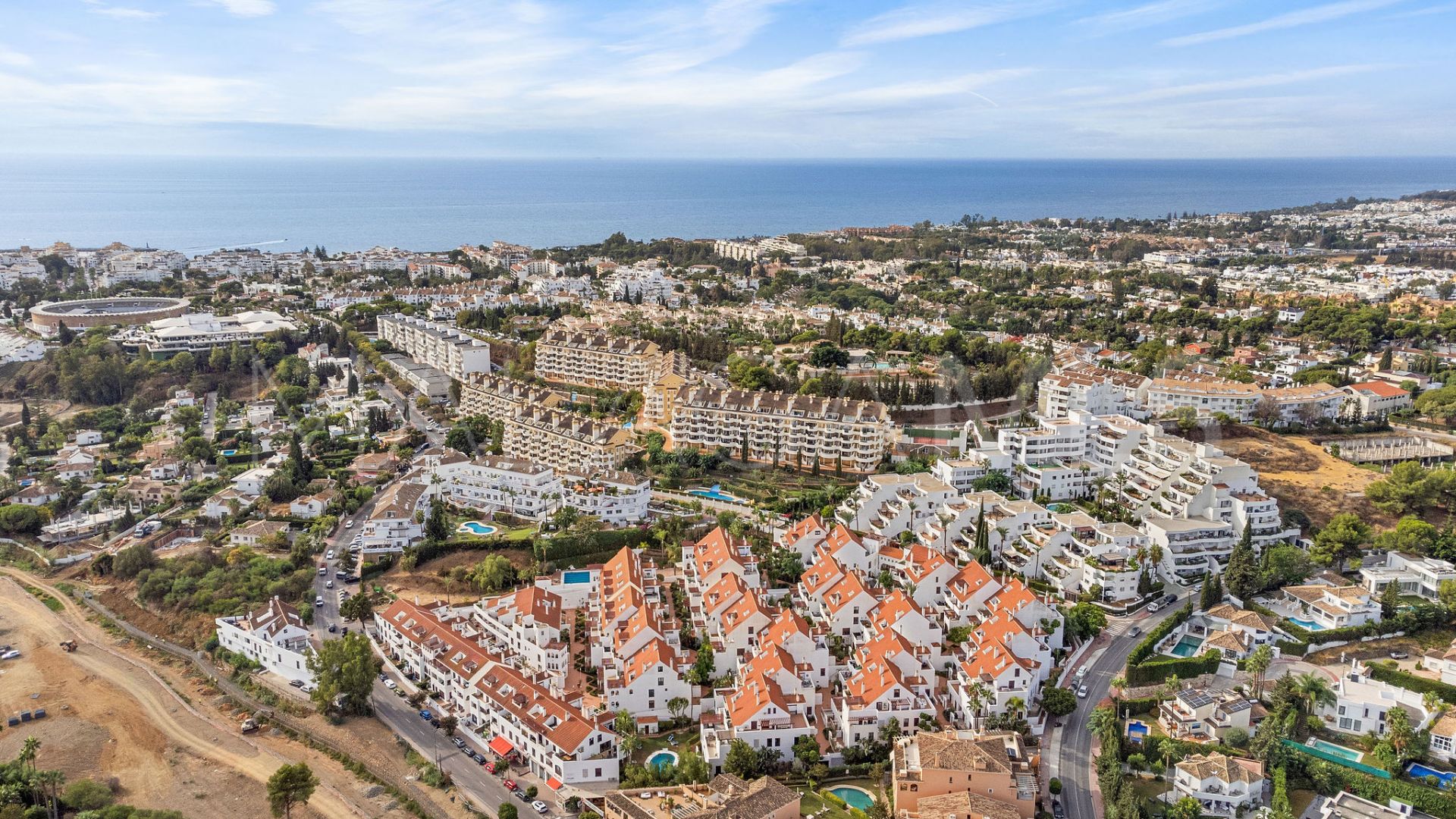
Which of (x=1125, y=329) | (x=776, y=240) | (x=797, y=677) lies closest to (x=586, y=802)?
(x=797, y=677)

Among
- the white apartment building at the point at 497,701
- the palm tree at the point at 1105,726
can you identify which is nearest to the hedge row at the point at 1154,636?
the palm tree at the point at 1105,726

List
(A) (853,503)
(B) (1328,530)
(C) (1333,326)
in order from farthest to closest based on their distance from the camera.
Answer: (C) (1333,326) < (A) (853,503) < (B) (1328,530)

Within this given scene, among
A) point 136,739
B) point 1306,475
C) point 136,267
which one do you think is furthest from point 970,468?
point 136,267

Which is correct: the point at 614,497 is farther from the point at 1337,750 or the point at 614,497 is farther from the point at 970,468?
the point at 1337,750

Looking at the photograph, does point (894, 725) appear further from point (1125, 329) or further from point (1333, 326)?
point (1333, 326)

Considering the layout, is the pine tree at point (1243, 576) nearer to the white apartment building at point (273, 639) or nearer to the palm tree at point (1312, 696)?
the palm tree at point (1312, 696)

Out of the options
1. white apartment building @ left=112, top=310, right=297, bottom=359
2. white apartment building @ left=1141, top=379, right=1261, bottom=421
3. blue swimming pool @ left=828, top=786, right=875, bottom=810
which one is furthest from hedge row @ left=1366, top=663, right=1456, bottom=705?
white apartment building @ left=112, top=310, right=297, bottom=359
